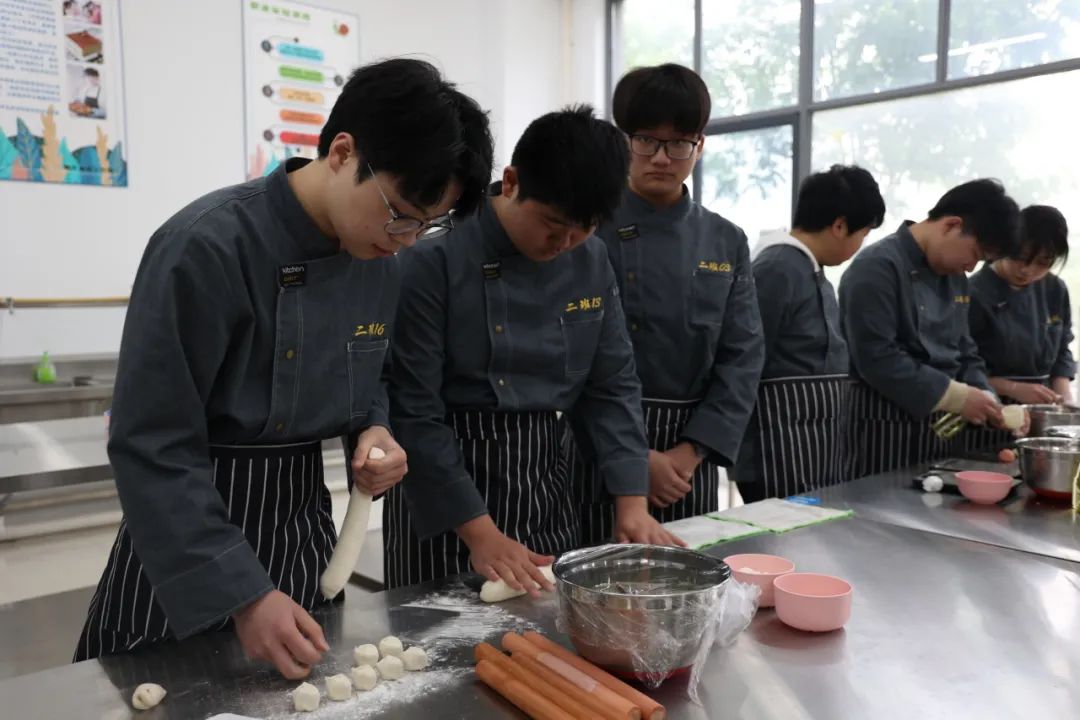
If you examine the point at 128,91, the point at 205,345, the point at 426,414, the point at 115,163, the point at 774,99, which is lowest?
the point at 426,414

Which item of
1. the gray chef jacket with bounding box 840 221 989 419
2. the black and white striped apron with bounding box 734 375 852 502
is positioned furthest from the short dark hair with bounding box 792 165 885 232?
the black and white striped apron with bounding box 734 375 852 502

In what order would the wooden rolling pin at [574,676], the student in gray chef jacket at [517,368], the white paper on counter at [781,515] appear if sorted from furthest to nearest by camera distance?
the white paper on counter at [781,515] → the student in gray chef jacket at [517,368] → the wooden rolling pin at [574,676]

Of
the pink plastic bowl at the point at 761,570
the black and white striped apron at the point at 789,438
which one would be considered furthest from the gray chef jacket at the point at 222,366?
the black and white striped apron at the point at 789,438

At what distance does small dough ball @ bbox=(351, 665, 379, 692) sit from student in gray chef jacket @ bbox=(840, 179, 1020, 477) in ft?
5.72

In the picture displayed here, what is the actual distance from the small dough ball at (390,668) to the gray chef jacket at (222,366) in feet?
0.49

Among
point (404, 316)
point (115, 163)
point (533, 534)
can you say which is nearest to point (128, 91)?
point (115, 163)

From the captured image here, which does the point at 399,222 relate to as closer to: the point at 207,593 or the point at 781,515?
the point at 207,593

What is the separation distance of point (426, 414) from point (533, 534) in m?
0.30

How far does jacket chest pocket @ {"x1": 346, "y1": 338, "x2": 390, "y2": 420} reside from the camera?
1147 millimetres

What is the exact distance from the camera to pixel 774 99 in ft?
15.4

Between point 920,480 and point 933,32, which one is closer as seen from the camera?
point 920,480

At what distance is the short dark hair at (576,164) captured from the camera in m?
1.24

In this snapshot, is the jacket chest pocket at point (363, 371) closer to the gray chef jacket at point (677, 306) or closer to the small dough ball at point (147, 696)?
the small dough ball at point (147, 696)

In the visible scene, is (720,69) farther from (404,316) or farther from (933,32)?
(404,316)
